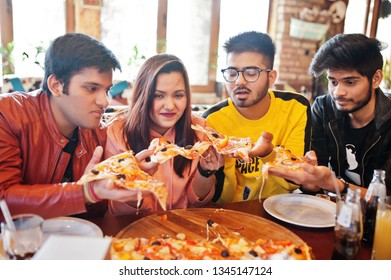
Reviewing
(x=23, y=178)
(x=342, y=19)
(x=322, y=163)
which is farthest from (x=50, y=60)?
(x=342, y=19)

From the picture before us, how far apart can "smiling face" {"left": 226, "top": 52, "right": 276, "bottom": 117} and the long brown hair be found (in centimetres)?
35

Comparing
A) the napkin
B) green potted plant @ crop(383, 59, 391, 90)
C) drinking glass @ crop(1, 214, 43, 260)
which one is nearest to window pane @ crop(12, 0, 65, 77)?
drinking glass @ crop(1, 214, 43, 260)

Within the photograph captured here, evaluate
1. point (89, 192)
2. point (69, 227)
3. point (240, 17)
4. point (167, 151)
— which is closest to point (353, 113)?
point (167, 151)

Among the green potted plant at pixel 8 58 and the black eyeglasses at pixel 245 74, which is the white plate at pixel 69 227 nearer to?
the black eyeglasses at pixel 245 74

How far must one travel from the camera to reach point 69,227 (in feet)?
4.14

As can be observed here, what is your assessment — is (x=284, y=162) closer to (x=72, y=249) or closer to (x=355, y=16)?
(x=72, y=249)

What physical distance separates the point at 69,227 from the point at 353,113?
194cm

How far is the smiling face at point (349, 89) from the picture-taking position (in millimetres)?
2217

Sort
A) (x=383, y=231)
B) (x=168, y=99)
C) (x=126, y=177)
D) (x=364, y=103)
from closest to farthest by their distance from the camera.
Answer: (x=383, y=231) → (x=126, y=177) → (x=168, y=99) → (x=364, y=103)

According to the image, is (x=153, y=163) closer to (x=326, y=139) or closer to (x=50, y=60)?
(x=50, y=60)

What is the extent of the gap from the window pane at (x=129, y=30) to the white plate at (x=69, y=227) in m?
3.35

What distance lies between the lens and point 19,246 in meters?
1.00

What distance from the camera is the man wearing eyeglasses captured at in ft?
7.00
